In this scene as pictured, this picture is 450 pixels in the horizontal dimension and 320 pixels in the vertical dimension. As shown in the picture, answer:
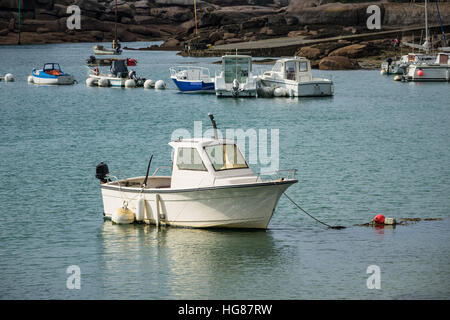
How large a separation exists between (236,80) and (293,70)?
15.3 feet

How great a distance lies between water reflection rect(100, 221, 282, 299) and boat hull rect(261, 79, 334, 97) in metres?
42.2

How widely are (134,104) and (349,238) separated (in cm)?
4479

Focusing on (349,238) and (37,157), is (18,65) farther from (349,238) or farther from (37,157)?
(349,238)

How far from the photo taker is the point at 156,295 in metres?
18.5

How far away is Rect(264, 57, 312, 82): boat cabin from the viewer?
207 ft

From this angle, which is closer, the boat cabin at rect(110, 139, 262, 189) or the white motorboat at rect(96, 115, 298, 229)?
the white motorboat at rect(96, 115, 298, 229)

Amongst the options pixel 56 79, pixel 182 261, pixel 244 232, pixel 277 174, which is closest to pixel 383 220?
pixel 277 174

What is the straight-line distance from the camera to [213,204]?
21.9 m

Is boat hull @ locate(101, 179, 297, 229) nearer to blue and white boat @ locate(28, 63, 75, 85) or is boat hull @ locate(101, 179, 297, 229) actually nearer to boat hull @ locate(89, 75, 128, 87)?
boat hull @ locate(89, 75, 128, 87)

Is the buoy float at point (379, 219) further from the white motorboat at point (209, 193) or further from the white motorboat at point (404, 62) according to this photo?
the white motorboat at point (404, 62)

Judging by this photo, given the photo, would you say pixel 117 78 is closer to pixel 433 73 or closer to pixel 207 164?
pixel 433 73

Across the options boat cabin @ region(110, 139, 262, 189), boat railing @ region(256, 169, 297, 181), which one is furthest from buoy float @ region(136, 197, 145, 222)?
boat railing @ region(256, 169, 297, 181)

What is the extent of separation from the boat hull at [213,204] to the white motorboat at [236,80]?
41.8m

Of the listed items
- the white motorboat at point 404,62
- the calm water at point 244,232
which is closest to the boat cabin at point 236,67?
the calm water at point 244,232
